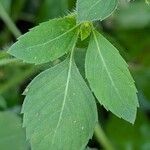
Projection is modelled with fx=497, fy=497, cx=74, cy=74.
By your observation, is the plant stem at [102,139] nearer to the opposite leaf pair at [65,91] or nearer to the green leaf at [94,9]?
the opposite leaf pair at [65,91]

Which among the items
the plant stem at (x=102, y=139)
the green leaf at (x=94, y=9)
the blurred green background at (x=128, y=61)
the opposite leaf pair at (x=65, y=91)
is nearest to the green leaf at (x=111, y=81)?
the opposite leaf pair at (x=65, y=91)

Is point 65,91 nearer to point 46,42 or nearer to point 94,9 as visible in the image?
point 46,42

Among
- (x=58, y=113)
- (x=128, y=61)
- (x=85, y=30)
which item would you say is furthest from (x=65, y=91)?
(x=128, y=61)

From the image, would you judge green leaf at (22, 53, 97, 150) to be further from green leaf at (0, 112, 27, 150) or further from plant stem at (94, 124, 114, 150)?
plant stem at (94, 124, 114, 150)

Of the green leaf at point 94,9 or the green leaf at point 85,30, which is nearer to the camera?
the green leaf at point 94,9

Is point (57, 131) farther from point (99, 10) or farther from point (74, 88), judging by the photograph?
point (99, 10)

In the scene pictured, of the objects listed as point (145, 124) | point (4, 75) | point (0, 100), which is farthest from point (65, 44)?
point (145, 124)
